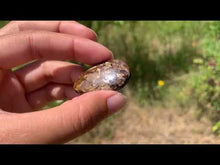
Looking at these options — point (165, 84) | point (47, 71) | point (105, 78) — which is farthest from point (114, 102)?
point (165, 84)

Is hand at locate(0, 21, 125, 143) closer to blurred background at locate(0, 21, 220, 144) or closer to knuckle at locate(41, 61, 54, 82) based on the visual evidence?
knuckle at locate(41, 61, 54, 82)

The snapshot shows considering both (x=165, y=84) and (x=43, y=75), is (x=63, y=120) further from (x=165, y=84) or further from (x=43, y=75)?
(x=165, y=84)

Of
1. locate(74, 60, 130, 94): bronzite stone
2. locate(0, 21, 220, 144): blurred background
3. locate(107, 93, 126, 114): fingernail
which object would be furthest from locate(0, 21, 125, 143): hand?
locate(0, 21, 220, 144): blurred background

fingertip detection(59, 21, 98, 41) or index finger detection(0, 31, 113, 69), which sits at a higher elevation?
fingertip detection(59, 21, 98, 41)

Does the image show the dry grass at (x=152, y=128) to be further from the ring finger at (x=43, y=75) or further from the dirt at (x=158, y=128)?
the ring finger at (x=43, y=75)

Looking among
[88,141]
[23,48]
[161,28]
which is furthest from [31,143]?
[161,28]

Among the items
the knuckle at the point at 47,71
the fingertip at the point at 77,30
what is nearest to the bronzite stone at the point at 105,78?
the fingertip at the point at 77,30

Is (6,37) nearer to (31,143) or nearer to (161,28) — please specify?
(31,143)
